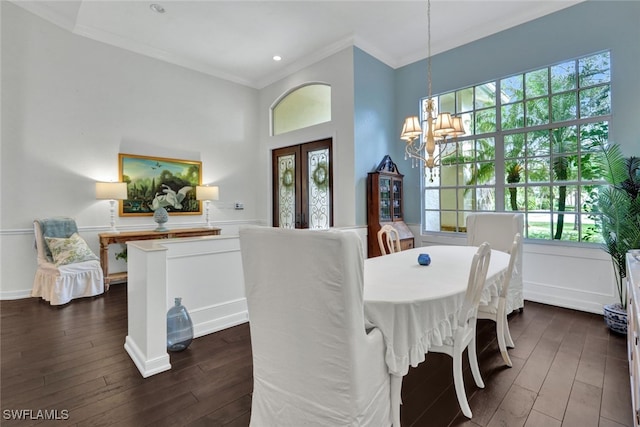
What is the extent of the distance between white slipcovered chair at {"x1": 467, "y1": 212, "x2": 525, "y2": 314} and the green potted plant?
2.37ft

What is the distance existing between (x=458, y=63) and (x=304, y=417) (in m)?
4.92

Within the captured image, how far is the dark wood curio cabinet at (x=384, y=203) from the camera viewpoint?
4.46m

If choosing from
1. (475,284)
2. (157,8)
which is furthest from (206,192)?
(475,284)

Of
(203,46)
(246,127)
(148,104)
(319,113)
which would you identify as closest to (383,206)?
(319,113)

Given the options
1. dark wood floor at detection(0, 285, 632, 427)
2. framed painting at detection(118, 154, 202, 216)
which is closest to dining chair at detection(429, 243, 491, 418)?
dark wood floor at detection(0, 285, 632, 427)

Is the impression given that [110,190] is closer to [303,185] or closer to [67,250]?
[67,250]

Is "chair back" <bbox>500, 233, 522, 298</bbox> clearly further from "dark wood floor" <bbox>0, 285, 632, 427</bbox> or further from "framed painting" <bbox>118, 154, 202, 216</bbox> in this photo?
"framed painting" <bbox>118, 154, 202, 216</bbox>

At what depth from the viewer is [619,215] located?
9.47 feet

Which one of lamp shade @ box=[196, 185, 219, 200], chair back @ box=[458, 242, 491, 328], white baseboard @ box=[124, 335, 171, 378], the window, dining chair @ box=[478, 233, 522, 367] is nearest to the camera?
chair back @ box=[458, 242, 491, 328]

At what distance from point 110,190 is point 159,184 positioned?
818 millimetres

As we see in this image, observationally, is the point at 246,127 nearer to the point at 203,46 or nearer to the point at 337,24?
the point at 203,46

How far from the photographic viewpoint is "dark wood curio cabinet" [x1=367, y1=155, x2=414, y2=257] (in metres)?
4.46

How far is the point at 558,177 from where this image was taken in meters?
3.71

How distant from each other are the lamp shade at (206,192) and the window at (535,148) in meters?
3.69
